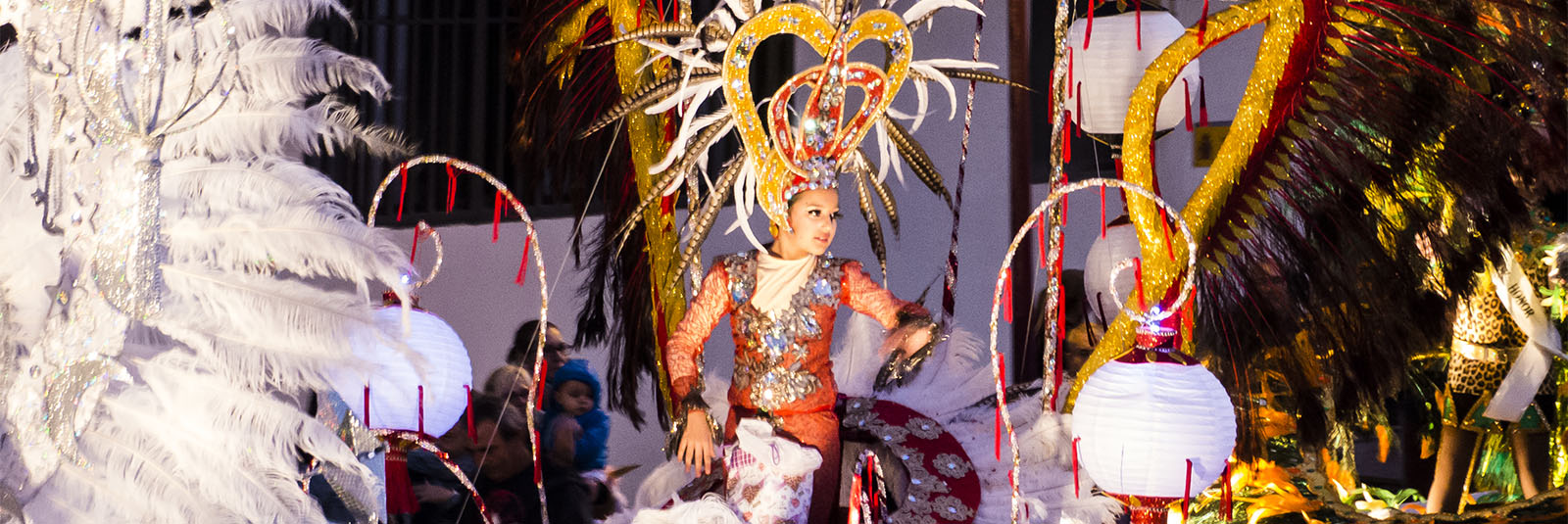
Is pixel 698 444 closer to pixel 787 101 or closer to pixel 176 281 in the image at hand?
pixel 787 101

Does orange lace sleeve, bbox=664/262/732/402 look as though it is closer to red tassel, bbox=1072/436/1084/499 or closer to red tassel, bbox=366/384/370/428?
red tassel, bbox=366/384/370/428

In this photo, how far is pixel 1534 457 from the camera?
275cm

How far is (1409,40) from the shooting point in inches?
76.5

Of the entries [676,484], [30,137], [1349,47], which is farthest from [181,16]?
[1349,47]

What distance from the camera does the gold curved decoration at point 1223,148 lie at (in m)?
2.02

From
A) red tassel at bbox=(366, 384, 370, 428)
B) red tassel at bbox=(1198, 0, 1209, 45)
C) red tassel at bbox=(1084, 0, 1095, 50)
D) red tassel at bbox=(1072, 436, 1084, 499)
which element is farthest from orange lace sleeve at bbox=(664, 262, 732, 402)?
red tassel at bbox=(1198, 0, 1209, 45)

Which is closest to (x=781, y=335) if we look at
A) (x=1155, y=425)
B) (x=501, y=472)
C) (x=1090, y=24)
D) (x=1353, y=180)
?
(x=1155, y=425)

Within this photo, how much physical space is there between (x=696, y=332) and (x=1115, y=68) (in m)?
0.79

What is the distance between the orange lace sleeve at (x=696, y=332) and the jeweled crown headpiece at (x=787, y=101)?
0.27 ft

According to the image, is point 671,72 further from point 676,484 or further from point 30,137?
point 30,137

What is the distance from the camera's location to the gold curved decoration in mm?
2021

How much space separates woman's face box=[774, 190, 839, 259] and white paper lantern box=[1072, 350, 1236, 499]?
0.46 meters

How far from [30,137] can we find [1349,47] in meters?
1.66

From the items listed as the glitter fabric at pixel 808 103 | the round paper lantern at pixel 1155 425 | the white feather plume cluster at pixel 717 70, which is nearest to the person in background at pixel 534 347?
the white feather plume cluster at pixel 717 70
